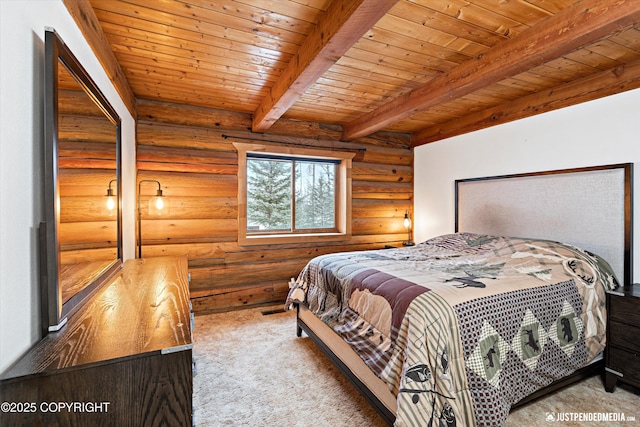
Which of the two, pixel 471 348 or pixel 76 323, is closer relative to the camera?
pixel 76 323

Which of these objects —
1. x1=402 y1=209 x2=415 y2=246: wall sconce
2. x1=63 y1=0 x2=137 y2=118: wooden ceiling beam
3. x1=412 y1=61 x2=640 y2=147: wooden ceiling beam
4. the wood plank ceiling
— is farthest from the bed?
x1=63 y1=0 x2=137 y2=118: wooden ceiling beam

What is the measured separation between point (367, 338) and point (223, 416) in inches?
39.8

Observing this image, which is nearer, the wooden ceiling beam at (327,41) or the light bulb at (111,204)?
the wooden ceiling beam at (327,41)

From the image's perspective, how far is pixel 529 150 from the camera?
3.12m

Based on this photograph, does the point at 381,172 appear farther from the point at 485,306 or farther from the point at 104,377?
the point at 104,377

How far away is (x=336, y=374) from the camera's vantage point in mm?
2266

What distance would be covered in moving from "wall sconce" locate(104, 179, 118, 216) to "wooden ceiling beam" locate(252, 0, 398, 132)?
1.49m

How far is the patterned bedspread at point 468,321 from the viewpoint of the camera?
4.68ft

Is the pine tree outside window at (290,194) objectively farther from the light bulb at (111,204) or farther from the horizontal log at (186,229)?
the light bulb at (111,204)

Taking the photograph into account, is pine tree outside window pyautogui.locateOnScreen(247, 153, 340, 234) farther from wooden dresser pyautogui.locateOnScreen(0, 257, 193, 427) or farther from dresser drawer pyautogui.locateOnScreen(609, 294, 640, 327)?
dresser drawer pyautogui.locateOnScreen(609, 294, 640, 327)

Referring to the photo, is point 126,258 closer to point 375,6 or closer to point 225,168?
point 225,168

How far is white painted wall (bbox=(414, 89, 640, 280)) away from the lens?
8.08 feet

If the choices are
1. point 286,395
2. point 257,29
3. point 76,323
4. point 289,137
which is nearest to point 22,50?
point 76,323

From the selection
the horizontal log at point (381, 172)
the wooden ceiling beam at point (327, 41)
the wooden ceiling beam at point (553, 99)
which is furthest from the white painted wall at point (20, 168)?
the wooden ceiling beam at point (553, 99)
